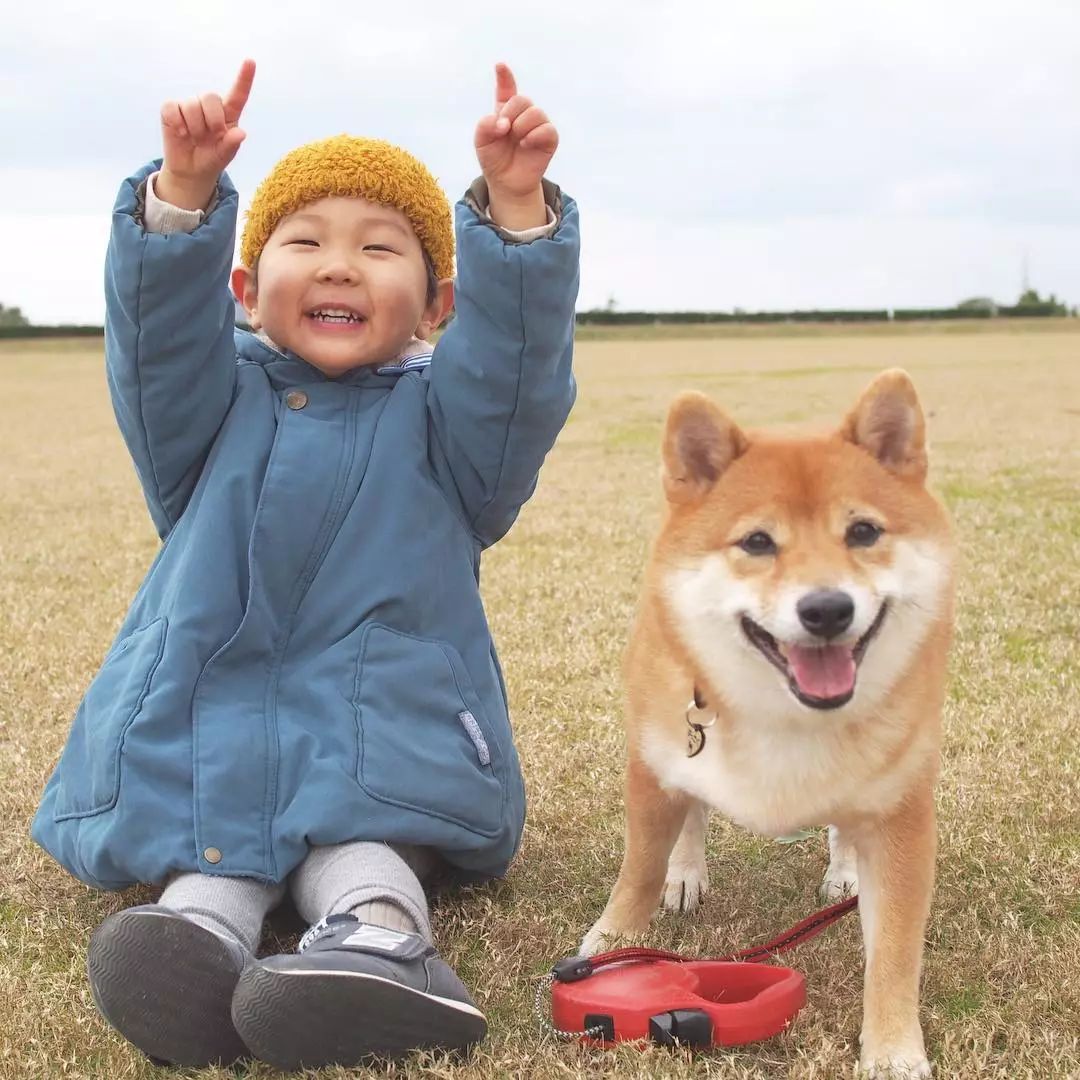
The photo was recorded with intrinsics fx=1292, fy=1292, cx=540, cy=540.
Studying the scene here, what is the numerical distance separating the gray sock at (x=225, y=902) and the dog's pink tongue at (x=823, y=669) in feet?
3.21

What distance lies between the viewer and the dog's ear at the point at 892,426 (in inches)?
82.1

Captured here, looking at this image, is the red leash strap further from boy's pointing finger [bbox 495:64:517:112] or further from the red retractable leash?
boy's pointing finger [bbox 495:64:517:112]

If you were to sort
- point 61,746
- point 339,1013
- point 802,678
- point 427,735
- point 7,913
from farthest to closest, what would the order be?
→ point 61,746
point 7,913
point 427,735
point 802,678
point 339,1013

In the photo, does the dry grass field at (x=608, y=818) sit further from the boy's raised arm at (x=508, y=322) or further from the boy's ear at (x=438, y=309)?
the boy's ear at (x=438, y=309)

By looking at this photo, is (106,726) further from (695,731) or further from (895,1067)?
(895,1067)

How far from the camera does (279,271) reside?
2482 millimetres

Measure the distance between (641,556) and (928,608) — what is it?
146 inches

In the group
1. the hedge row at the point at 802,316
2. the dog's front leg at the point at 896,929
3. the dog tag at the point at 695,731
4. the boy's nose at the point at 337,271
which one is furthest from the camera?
the hedge row at the point at 802,316

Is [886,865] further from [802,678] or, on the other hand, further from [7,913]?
[7,913]

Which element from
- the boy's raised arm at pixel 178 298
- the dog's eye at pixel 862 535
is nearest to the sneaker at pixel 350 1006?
the dog's eye at pixel 862 535

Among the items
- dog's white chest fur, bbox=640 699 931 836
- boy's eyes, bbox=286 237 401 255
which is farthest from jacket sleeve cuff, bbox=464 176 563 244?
dog's white chest fur, bbox=640 699 931 836

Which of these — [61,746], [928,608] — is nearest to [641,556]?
[61,746]

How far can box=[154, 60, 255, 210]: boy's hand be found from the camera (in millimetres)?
2232

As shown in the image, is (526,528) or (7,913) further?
(526,528)
